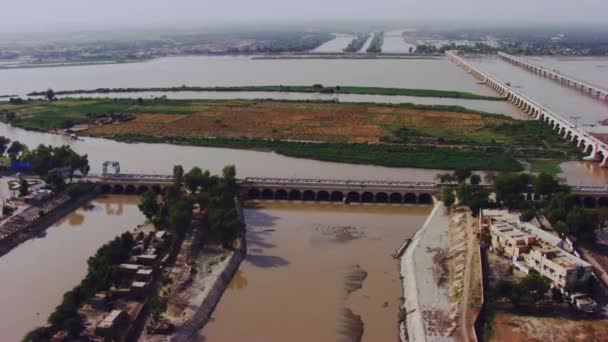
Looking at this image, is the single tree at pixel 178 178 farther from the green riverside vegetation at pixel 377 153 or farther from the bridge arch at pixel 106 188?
the green riverside vegetation at pixel 377 153

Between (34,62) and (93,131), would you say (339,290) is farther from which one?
(34,62)

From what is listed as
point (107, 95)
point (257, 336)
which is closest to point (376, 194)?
point (257, 336)

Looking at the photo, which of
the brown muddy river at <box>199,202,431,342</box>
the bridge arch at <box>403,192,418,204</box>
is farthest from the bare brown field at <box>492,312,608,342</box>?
the bridge arch at <box>403,192,418,204</box>

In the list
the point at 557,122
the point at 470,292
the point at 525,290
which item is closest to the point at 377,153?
the point at 557,122

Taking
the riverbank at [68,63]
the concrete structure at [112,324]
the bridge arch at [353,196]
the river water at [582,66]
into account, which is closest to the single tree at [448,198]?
the bridge arch at [353,196]

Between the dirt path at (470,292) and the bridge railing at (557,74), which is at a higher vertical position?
the bridge railing at (557,74)

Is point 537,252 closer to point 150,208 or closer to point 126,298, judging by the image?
point 126,298
